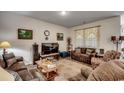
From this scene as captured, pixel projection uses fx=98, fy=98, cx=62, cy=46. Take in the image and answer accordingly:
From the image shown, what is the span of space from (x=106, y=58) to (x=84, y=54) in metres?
0.28

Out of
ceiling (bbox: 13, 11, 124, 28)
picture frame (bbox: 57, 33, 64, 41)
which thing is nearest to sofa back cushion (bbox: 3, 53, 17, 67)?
ceiling (bbox: 13, 11, 124, 28)

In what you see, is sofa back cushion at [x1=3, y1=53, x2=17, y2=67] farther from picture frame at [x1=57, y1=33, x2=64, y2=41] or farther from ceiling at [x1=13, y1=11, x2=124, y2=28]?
picture frame at [x1=57, y1=33, x2=64, y2=41]

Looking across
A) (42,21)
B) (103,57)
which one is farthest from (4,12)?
(103,57)

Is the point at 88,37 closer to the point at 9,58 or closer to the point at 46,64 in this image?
the point at 46,64

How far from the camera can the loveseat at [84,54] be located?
127 cm

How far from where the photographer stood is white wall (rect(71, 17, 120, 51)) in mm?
1031

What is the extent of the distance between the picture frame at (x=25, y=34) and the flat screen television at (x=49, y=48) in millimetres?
196

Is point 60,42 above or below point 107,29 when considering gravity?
below

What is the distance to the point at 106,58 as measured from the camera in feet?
3.78

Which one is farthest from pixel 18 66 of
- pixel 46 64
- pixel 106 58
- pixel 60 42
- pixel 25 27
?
pixel 106 58

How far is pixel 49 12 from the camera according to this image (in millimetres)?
941

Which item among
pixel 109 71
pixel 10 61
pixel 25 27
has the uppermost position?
pixel 25 27

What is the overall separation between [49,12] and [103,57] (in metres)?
0.80
